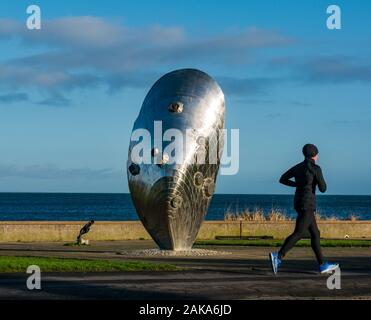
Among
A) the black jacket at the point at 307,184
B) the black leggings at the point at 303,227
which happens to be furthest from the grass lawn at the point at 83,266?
the black jacket at the point at 307,184

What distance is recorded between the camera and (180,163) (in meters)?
23.4

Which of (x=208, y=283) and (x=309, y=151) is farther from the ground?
(x=309, y=151)

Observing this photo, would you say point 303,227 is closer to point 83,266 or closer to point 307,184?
point 307,184

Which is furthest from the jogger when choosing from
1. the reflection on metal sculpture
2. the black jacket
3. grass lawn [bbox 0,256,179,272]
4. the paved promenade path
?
the reflection on metal sculpture

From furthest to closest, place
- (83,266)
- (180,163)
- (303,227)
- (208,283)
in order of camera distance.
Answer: (180,163) < (83,266) < (303,227) < (208,283)

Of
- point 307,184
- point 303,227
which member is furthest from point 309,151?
point 303,227

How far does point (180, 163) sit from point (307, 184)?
7.49 meters

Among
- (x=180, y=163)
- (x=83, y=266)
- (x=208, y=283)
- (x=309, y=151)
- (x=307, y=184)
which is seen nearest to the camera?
(x=208, y=283)

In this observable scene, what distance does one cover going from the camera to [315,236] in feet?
53.6

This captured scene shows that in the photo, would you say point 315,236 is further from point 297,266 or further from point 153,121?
point 153,121

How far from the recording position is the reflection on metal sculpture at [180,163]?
23.3 metres

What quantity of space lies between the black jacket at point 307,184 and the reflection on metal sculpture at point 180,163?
23.8 feet
